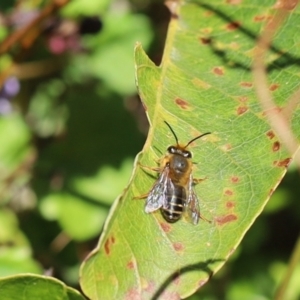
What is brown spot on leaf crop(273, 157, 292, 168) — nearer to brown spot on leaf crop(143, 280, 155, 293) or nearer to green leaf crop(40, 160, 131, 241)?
brown spot on leaf crop(143, 280, 155, 293)

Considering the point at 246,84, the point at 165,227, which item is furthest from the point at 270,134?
the point at 165,227

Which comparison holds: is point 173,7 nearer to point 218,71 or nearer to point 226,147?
point 218,71

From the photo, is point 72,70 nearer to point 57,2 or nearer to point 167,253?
point 57,2

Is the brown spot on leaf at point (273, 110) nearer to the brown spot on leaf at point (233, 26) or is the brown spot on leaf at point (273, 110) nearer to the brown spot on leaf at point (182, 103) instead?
the brown spot on leaf at point (182, 103)

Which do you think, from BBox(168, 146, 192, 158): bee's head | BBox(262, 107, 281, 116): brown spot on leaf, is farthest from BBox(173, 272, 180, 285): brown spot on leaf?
BBox(262, 107, 281, 116): brown spot on leaf

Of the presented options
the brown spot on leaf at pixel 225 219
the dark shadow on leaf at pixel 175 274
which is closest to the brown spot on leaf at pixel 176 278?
the dark shadow on leaf at pixel 175 274
